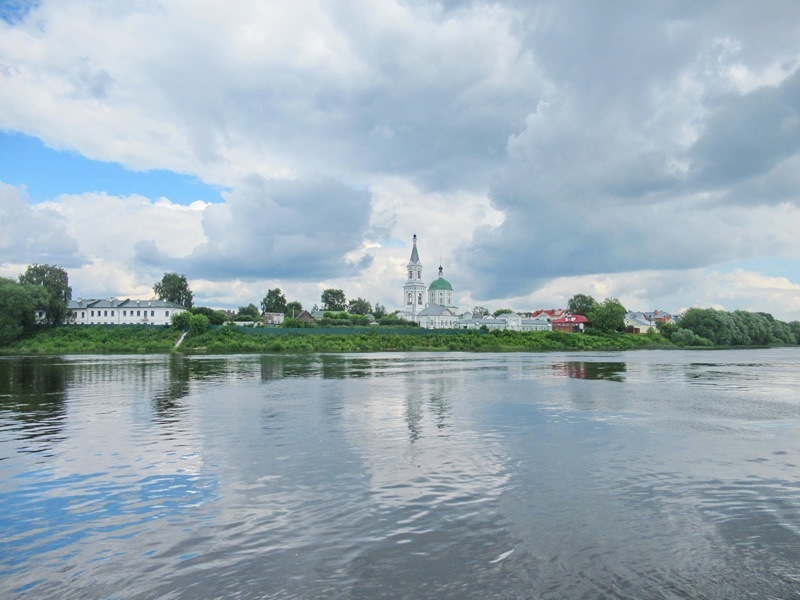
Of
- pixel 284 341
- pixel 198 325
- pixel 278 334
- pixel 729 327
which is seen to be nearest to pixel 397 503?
pixel 284 341

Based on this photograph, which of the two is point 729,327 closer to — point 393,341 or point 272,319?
point 393,341

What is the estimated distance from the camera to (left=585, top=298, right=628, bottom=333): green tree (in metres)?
147

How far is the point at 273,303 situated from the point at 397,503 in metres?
148

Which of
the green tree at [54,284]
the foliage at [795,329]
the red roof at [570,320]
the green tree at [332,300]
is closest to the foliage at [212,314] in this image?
the green tree at [54,284]

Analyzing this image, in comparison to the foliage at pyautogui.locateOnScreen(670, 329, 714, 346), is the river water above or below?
below

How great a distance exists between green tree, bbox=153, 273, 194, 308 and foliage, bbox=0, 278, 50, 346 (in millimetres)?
41057

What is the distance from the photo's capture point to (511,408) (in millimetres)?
26062

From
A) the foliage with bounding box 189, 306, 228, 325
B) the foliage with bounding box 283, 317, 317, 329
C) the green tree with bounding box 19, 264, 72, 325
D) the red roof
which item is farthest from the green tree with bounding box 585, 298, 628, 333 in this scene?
the green tree with bounding box 19, 264, 72, 325

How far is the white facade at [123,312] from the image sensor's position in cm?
11806

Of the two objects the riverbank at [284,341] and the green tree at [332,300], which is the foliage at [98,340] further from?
the green tree at [332,300]

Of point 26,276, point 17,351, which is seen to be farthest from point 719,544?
point 26,276

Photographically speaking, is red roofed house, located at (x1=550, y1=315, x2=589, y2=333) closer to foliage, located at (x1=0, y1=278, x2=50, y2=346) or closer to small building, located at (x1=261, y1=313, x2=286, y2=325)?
small building, located at (x1=261, y1=313, x2=286, y2=325)

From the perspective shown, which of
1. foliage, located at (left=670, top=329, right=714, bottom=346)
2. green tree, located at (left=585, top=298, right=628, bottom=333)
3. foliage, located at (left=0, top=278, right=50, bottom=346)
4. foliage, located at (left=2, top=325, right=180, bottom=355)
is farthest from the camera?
green tree, located at (left=585, top=298, right=628, bottom=333)

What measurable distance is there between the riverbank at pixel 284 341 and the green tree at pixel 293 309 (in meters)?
45.5
